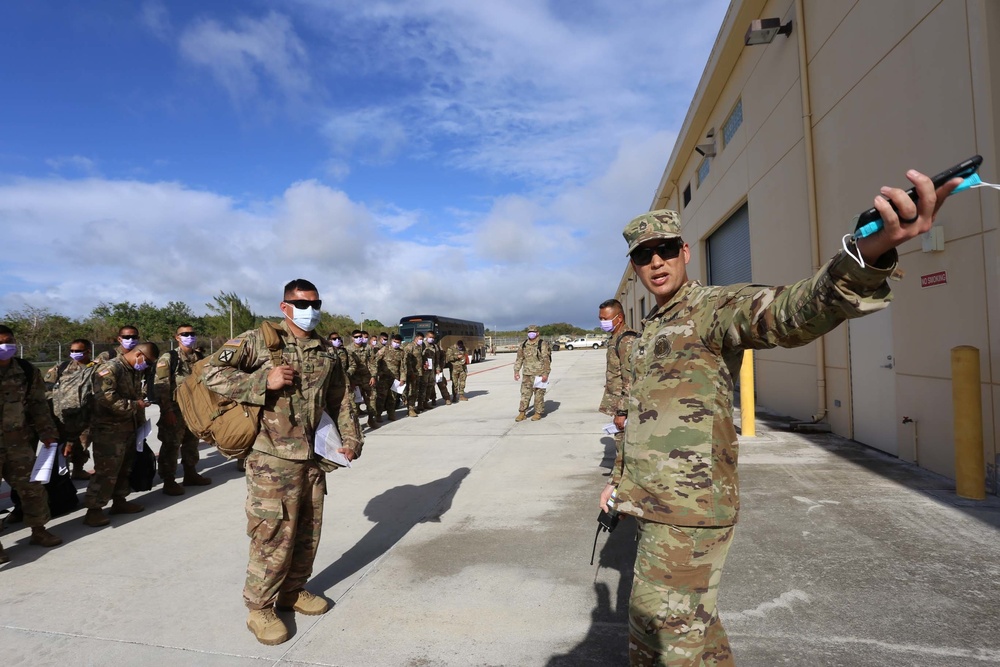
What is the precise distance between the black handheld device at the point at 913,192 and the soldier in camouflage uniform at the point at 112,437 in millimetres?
6059

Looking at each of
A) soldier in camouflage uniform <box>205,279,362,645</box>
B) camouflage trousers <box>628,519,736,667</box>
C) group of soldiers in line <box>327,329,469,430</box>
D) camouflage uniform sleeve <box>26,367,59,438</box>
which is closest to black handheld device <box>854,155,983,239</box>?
camouflage trousers <box>628,519,736,667</box>

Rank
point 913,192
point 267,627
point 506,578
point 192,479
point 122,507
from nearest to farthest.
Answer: point 913,192 → point 267,627 → point 506,578 → point 122,507 → point 192,479

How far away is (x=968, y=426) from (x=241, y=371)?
5750mm

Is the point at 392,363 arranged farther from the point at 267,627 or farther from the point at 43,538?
the point at 267,627

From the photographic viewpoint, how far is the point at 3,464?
4.34 meters

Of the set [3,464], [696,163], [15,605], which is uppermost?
[696,163]

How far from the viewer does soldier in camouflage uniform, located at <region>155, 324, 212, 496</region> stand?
614cm

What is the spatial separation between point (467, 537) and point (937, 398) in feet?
16.1

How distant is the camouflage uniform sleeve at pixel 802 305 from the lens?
135 centimetres

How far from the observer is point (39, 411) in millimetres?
4637

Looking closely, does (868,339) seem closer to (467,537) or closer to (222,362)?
(467,537)

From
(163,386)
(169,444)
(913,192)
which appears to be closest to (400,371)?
(163,386)

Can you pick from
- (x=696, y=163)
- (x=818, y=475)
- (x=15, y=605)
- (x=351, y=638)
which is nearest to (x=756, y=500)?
(x=818, y=475)

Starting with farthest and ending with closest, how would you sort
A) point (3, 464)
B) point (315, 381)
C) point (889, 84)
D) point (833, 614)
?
point (889, 84) → point (3, 464) → point (315, 381) → point (833, 614)
